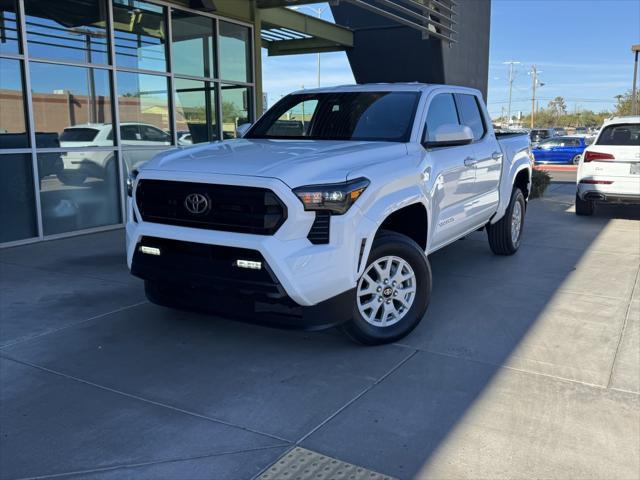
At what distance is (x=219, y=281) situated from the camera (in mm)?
3871

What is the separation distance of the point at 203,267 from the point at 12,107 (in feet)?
17.5

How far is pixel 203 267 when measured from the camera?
3.94 m

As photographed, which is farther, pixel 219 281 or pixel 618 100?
pixel 618 100

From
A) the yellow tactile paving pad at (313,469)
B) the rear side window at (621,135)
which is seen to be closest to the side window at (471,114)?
the yellow tactile paving pad at (313,469)

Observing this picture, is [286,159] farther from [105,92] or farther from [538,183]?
A: [538,183]

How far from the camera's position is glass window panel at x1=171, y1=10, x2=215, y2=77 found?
1015 cm

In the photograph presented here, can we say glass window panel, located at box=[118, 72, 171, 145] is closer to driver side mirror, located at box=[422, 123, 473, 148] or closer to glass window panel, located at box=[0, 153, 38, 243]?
glass window panel, located at box=[0, 153, 38, 243]

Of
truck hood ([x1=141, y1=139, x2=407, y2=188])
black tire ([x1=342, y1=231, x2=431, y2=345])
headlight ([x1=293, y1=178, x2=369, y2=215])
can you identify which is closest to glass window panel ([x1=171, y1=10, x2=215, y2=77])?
truck hood ([x1=141, y1=139, x2=407, y2=188])

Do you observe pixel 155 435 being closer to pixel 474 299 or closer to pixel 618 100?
pixel 474 299

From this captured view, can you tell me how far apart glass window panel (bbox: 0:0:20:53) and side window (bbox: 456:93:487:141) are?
5.66 meters

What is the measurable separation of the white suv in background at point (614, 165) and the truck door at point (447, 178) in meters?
5.07

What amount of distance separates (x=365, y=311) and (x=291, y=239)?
998 millimetres

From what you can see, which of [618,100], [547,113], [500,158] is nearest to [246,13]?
[500,158]

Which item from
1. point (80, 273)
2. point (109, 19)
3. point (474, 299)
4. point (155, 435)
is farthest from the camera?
point (109, 19)
